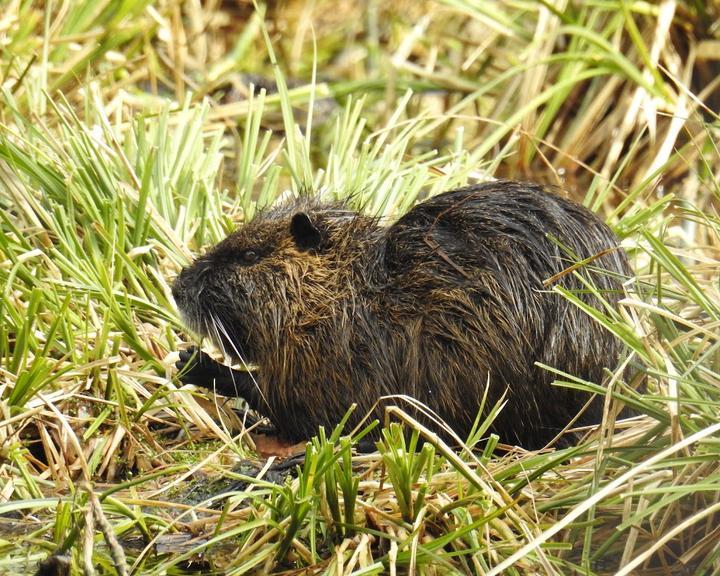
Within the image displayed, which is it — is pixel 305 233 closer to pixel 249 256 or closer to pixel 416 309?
pixel 249 256

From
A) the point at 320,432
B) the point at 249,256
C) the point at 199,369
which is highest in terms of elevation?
the point at 249,256

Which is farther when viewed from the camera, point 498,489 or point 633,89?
point 633,89

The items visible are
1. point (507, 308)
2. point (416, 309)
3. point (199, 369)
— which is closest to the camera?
point (507, 308)

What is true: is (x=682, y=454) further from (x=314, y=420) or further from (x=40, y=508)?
(x=40, y=508)

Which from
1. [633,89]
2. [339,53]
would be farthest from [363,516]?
[339,53]

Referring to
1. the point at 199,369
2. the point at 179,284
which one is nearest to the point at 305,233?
the point at 179,284

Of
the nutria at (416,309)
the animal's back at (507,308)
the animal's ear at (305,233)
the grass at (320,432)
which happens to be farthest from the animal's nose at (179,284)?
the animal's back at (507,308)

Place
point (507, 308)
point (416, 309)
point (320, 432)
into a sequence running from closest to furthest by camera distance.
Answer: point (320, 432)
point (507, 308)
point (416, 309)
